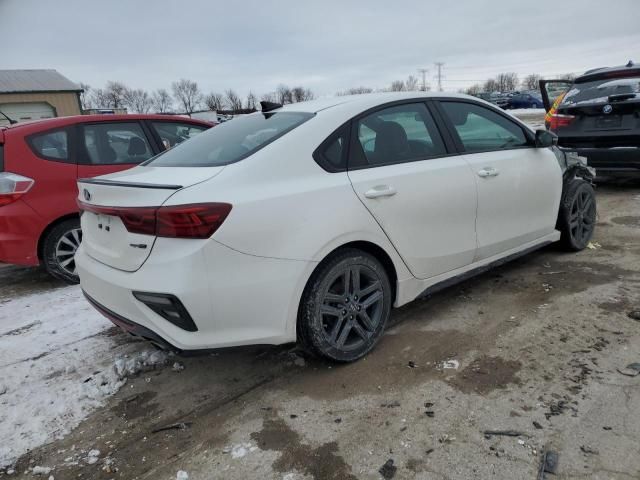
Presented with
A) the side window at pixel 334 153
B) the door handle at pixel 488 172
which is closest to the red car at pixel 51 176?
the side window at pixel 334 153

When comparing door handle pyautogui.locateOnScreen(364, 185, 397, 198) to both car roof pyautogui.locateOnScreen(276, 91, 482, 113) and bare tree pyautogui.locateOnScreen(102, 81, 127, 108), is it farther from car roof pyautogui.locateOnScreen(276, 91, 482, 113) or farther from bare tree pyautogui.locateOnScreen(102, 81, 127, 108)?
bare tree pyautogui.locateOnScreen(102, 81, 127, 108)

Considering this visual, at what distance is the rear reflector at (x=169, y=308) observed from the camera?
228 cm

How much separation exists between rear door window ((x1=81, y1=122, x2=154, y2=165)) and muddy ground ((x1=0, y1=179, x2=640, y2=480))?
229 cm

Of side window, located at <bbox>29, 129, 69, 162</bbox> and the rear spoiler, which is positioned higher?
side window, located at <bbox>29, 129, 69, 162</bbox>

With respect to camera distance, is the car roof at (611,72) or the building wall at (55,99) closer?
the car roof at (611,72)

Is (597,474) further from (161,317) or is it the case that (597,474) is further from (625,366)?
(161,317)

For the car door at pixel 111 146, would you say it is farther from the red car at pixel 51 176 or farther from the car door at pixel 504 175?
the car door at pixel 504 175

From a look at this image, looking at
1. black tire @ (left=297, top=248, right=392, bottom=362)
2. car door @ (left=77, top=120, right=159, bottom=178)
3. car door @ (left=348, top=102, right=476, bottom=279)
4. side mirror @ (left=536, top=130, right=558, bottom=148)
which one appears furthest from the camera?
car door @ (left=77, top=120, right=159, bottom=178)

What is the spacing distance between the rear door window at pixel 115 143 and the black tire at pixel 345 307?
10.8 feet

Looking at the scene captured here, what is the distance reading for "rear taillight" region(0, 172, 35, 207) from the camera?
424cm

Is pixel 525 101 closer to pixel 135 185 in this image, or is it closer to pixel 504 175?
pixel 504 175

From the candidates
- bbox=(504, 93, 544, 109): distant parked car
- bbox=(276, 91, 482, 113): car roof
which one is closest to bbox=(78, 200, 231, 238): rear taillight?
bbox=(276, 91, 482, 113): car roof

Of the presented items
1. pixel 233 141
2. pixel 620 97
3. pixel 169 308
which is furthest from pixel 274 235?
pixel 620 97

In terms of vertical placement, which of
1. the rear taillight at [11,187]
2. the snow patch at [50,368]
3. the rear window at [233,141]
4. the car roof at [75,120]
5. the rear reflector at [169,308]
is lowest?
the snow patch at [50,368]
